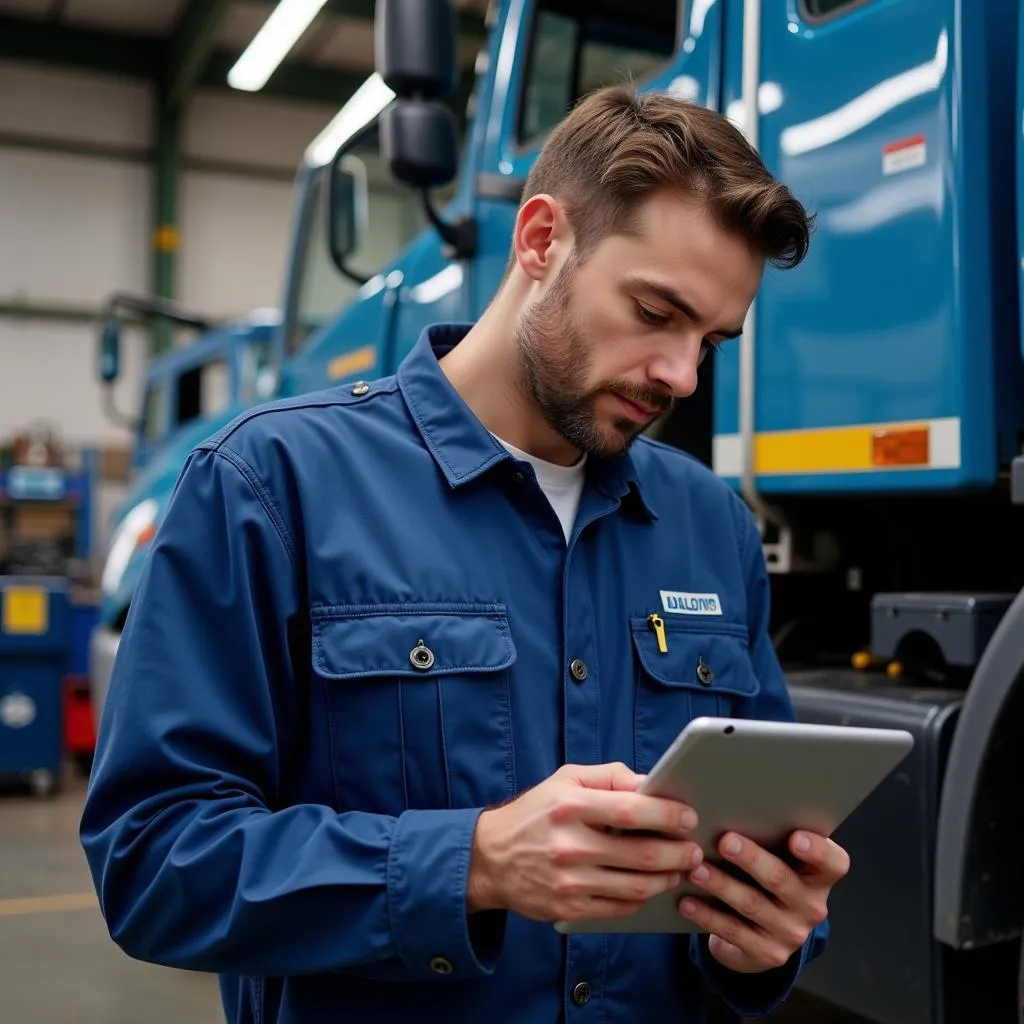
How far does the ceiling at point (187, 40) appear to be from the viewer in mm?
9945

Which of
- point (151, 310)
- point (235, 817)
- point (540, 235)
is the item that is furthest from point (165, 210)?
point (235, 817)

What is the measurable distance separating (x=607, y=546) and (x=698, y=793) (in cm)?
42

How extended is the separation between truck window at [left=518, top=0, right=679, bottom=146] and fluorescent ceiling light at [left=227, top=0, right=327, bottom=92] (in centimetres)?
617

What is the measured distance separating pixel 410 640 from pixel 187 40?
998cm

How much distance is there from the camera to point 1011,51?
191 cm

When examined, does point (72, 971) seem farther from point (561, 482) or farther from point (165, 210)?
point (165, 210)

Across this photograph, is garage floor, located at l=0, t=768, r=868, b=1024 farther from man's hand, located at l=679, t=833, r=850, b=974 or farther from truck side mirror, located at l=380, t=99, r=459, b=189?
truck side mirror, located at l=380, t=99, r=459, b=189

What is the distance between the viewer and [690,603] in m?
1.45

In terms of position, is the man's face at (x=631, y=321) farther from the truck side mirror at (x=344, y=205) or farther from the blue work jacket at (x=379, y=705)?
the truck side mirror at (x=344, y=205)

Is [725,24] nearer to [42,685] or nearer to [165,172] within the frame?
[42,685]

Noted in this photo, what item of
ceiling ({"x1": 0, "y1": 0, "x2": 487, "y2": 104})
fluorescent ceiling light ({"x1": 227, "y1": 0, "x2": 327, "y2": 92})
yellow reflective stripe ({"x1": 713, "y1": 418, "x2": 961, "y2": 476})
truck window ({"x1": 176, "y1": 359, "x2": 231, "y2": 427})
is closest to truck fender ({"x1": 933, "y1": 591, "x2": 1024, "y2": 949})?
yellow reflective stripe ({"x1": 713, "y1": 418, "x2": 961, "y2": 476})

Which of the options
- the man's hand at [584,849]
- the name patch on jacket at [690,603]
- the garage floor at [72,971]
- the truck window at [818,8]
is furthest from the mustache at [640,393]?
the garage floor at [72,971]

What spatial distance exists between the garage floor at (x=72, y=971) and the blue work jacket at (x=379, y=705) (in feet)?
3.65

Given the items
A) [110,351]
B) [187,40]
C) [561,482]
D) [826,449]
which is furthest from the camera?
[187,40]
